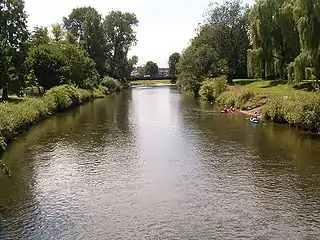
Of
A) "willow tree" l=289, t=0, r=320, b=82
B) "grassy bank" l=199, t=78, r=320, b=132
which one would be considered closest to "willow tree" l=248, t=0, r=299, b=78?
"grassy bank" l=199, t=78, r=320, b=132

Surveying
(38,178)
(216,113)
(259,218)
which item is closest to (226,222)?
(259,218)

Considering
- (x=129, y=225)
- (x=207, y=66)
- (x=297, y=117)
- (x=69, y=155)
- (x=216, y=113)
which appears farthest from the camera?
(x=207, y=66)

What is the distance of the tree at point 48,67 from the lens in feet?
199

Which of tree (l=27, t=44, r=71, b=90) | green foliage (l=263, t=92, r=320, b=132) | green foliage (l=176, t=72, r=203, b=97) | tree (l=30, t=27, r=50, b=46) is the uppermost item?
tree (l=30, t=27, r=50, b=46)

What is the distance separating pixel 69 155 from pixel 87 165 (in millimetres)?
3083

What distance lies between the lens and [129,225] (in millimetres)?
15062

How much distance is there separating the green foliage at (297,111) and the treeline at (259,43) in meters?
3.79

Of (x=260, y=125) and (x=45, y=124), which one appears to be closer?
(x=260, y=125)

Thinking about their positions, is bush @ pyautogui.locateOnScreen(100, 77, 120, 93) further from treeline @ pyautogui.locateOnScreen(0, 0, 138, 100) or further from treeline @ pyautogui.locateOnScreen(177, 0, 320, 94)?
treeline @ pyautogui.locateOnScreen(177, 0, 320, 94)

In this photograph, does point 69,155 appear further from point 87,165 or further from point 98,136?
point 98,136

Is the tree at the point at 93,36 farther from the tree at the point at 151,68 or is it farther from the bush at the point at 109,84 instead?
the tree at the point at 151,68

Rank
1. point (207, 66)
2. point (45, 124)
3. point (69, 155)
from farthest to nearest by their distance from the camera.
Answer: point (207, 66) < point (45, 124) < point (69, 155)

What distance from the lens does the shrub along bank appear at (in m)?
30.0

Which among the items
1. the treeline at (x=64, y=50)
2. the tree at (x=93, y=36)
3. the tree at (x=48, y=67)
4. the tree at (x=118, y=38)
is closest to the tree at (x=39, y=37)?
the treeline at (x=64, y=50)
